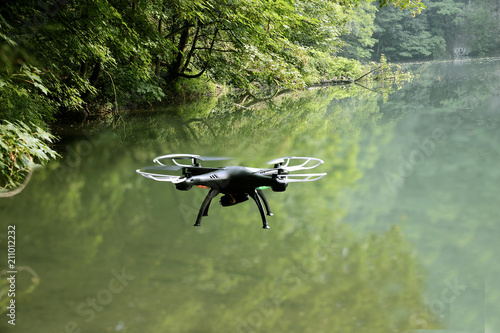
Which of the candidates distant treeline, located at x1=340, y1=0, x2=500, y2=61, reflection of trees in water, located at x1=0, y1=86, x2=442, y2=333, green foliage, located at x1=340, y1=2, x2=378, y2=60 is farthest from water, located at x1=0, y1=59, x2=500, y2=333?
distant treeline, located at x1=340, y1=0, x2=500, y2=61

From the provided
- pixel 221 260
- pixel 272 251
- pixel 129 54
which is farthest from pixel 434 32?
pixel 221 260

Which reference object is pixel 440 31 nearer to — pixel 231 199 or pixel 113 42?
pixel 113 42

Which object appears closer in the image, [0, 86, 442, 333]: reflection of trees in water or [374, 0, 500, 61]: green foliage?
[0, 86, 442, 333]: reflection of trees in water

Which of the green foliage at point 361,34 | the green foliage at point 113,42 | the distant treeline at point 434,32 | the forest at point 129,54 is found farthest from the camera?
the distant treeline at point 434,32

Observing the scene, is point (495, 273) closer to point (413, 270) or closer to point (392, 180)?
point (413, 270)

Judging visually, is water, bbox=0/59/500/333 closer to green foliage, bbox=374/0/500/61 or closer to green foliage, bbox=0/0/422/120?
green foliage, bbox=0/0/422/120

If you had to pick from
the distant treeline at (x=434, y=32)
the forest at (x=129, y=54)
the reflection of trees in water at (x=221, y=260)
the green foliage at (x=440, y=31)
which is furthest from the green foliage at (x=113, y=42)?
the green foliage at (x=440, y=31)

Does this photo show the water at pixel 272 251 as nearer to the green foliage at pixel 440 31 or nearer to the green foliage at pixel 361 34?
the green foliage at pixel 361 34
